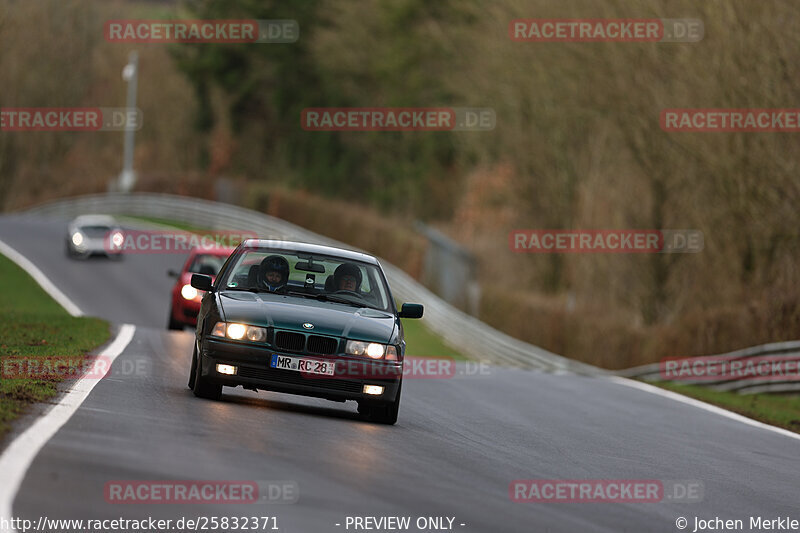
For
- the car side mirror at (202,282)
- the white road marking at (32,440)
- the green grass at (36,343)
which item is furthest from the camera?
the car side mirror at (202,282)

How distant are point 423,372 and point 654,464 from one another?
34.8ft

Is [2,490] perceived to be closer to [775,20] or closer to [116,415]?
[116,415]

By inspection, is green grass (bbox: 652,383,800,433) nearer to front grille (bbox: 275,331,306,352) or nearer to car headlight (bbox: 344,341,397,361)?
car headlight (bbox: 344,341,397,361)

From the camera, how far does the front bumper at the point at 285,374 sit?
38.4 ft

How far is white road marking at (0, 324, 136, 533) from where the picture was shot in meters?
7.21

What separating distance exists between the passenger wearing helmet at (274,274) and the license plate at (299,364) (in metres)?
1.26

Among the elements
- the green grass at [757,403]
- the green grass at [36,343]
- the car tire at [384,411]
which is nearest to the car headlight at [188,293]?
the green grass at [36,343]

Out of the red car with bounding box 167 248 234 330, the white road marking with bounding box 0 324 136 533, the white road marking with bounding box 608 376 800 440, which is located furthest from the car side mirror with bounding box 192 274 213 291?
the red car with bounding box 167 248 234 330

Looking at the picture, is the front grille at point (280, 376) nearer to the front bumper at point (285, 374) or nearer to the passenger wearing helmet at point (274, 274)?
the front bumper at point (285, 374)

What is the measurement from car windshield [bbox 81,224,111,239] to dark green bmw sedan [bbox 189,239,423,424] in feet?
117

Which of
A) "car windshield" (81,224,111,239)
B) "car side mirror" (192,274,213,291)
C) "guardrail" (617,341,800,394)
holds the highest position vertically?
"car windshield" (81,224,111,239)

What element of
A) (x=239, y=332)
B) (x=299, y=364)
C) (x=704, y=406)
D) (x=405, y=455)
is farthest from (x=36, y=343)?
(x=704, y=406)

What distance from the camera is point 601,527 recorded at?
→ 8.64 metres

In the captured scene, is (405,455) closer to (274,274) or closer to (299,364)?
(299,364)
